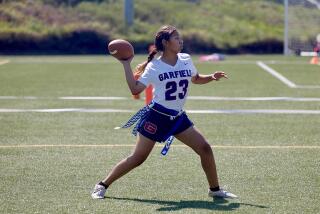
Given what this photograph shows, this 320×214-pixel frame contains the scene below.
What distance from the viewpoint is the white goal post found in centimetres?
2552

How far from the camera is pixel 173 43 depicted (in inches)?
304

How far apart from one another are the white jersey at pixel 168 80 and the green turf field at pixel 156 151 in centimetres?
93

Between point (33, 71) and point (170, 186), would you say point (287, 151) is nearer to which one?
point (170, 186)

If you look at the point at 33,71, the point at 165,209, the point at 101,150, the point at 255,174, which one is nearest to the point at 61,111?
the point at 101,150

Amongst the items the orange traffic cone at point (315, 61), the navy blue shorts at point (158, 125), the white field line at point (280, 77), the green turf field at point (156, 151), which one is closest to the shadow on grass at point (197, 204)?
the green turf field at point (156, 151)

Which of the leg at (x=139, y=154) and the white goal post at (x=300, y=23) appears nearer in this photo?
the leg at (x=139, y=154)

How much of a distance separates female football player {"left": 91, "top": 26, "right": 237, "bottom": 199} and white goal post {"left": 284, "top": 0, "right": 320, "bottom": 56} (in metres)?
17.9

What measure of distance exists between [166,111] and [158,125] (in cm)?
15

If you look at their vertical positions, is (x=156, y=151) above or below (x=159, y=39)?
below

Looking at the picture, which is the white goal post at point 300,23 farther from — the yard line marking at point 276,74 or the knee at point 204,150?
the knee at point 204,150

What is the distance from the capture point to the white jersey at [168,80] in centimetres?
765

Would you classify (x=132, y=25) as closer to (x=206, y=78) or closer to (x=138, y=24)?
(x=138, y=24)

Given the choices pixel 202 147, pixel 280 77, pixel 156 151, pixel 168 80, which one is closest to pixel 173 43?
pixel 168 80

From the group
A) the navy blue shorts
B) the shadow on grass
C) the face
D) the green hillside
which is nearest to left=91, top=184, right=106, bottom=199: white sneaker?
the shadow on grass
